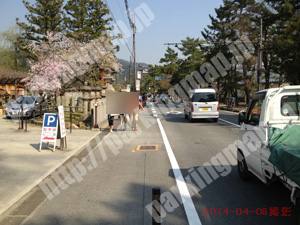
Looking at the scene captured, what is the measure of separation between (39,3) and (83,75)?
1687cm

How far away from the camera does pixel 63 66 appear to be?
2733 centimetres

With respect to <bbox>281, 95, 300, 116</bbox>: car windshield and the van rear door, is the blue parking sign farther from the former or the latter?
the van rear door

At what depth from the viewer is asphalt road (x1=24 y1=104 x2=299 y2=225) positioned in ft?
14.3

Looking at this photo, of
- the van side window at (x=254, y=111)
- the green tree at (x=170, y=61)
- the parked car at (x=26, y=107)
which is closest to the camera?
the van side window at (x=254, y=111)

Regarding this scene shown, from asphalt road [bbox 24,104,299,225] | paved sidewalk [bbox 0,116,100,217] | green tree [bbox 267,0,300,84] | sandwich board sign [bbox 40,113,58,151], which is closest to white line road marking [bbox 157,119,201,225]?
asphalt road [bbox 24,104,299,225]

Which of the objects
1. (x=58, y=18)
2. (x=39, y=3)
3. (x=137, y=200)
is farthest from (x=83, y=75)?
(x=137, y=200)

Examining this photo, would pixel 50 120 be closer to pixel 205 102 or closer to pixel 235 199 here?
pixel 235 199

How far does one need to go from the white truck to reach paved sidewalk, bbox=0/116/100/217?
4222 millimetres

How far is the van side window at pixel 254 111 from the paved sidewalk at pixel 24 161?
456 cm

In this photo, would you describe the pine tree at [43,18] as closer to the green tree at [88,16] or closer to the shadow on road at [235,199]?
the green tree at [88,16]

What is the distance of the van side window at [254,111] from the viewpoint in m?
5.45

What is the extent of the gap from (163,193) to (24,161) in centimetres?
444

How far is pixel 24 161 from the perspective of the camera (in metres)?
Answer: 7.87

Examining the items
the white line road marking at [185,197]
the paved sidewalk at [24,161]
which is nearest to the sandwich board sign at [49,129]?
the paved sidewalk at [24,161]
